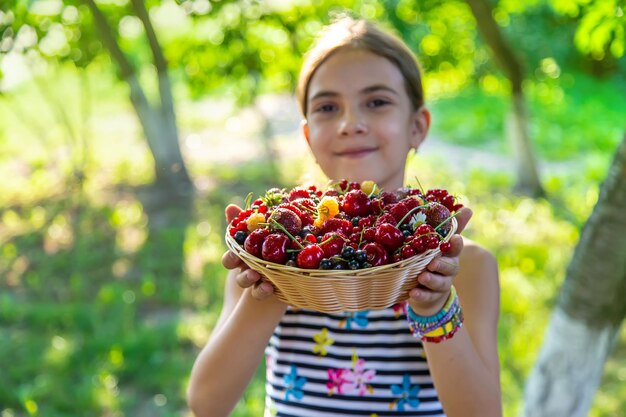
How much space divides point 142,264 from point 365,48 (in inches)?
163

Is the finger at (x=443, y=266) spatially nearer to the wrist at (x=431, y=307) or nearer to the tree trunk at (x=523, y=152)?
the wrist at (x=431, y=307)

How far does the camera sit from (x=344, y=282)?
4.41ft

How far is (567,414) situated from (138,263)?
375 centimetres

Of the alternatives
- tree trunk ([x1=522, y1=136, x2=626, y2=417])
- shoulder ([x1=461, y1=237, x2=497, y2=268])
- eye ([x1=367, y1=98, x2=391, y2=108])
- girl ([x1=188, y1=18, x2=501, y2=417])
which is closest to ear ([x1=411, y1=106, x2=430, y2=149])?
girl ([x1=188, y1=18, x2=501, y2=417])

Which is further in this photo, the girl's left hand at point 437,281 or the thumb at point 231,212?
the thumb at point 231,212

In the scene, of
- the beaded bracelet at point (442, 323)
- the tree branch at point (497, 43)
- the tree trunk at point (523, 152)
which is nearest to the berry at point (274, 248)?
the beaded bracelet at point (442, 323)

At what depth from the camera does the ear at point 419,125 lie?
6.54ft

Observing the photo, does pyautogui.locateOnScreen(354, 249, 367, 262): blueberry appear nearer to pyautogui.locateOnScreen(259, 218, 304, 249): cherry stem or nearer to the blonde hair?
pyautogui.locateOnScreen(259, 218, 304, 249): cherry stem

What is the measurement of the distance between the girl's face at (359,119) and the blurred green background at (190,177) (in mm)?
409

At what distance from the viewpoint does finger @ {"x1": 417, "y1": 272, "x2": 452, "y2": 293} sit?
141cm

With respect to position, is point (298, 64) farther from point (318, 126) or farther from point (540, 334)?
point (318, 126)

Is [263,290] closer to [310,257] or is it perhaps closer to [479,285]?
[310,257]

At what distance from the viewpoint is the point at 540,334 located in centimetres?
434

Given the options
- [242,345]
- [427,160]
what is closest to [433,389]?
[242,345]
